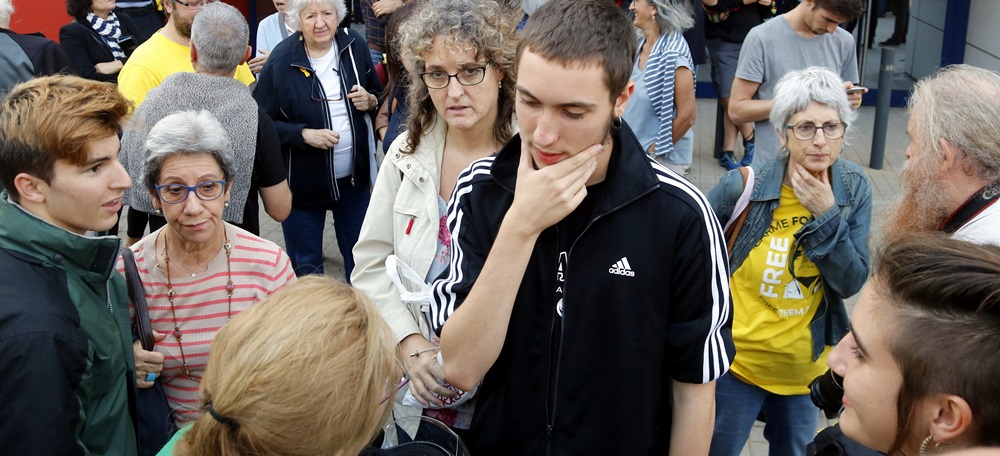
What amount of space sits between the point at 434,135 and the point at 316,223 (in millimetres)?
2472

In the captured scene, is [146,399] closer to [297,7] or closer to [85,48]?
[297,7]

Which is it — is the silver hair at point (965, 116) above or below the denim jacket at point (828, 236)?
above

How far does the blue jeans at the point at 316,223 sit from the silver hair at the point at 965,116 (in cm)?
335

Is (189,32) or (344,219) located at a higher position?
(189,32)

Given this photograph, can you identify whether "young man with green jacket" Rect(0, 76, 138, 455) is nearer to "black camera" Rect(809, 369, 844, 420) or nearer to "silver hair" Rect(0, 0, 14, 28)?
"black camera" Rect(809, 369, 844, 420)

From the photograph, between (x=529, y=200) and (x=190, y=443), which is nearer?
Answer: (x=190, y=443)

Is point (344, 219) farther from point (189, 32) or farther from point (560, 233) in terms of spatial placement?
point (560, 233)

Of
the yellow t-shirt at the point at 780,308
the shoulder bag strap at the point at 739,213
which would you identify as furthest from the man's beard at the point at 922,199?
the shoulder bag strap at the point at 739,213

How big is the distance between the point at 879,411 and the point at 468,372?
3.08 ft

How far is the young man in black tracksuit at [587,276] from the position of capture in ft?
6.86

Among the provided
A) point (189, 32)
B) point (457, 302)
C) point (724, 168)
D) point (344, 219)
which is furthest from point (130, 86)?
point (724, 168)

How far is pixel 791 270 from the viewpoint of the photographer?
332 centimetres

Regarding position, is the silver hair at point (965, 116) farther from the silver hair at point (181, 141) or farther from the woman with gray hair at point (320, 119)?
the woman with gray hair at point (320, 119)

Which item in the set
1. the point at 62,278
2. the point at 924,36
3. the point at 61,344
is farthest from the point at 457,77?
the point at 924,36
